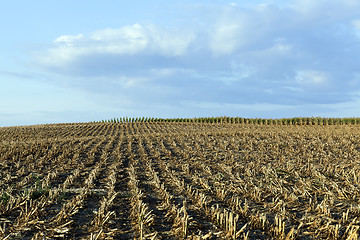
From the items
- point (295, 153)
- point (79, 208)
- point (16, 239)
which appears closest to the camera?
point (16, 239)

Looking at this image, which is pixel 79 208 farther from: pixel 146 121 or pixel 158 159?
pixel 146 121

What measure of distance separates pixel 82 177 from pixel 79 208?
15.4ft

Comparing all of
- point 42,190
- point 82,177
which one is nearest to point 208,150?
point 82,177

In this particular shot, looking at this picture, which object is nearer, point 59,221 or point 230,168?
point 59,221

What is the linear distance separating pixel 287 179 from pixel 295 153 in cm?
→ 669

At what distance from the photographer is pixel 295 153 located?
1766cm

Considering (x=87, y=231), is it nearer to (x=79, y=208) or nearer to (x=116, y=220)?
(x=116, y=220)

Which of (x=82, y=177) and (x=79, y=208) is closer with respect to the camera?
(x=79, y=208)

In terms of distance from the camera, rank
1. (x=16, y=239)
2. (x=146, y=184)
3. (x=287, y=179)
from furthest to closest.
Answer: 1. (x=287, y=179)
2. (x=146, y=184)
3. (x=16, y=239)

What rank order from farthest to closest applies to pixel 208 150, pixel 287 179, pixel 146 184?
pixel 208 150 → pixel 287 179 → pixel 146 184

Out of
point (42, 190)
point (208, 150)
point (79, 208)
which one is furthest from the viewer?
point (208, 150)

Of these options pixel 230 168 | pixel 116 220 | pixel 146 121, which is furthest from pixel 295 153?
pixel 146 121

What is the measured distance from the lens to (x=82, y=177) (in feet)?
40.5

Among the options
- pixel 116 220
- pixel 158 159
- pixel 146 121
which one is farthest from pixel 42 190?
pixel 146 121
